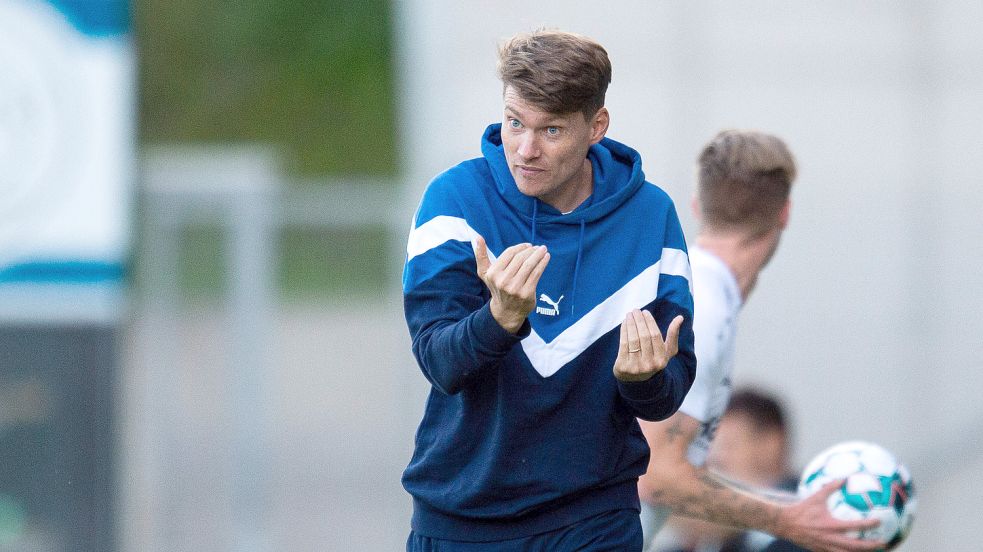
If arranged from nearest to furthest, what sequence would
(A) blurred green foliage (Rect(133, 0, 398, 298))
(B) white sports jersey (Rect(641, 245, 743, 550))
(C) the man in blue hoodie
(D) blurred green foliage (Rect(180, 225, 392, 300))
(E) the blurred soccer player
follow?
(C) the man in blue hoodie < (B) white sports jersey (Rect(641, 245, 743, 550)) < (E) the blurred soccer player < (D) blurred green foliage (Rect(180, 225, 392, 300)) < (A) blurred green foliage (Rect(133, 0, 398, 298))

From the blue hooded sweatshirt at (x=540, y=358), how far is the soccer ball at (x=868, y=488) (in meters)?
1.11

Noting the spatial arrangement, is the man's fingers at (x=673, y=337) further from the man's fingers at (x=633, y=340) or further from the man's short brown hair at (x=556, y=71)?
the man's short brown hair at (x=556, y=71)

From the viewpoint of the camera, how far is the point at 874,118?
9156 mm

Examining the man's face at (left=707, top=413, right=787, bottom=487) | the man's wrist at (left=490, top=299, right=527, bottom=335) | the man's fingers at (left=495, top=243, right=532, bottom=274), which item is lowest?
the man's face at (left=707, top=413, right=787, bottom=487)

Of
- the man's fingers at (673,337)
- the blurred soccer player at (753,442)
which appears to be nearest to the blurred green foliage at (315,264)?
the blurred soccer player at (753,442)

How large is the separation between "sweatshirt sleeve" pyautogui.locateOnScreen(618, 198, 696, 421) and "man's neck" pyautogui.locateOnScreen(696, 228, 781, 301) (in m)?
0.88

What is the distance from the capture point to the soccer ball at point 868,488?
4.10 meters

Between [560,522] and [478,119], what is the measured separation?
19.6 ft

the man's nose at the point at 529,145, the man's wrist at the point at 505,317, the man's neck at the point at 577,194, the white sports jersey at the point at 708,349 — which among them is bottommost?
the white sports jersey at the point at 708,349

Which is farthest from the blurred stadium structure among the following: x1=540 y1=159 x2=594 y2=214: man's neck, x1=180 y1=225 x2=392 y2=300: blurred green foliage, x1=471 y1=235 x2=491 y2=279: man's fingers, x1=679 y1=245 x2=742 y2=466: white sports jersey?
x1=471 y1=235 x2=491 y2=279: man's fingers

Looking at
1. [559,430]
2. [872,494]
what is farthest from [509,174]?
[872,494]

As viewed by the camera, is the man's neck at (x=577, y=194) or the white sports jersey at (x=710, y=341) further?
the white sports jersey at (x=710, y=341)

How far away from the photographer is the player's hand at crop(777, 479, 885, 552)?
4020mm

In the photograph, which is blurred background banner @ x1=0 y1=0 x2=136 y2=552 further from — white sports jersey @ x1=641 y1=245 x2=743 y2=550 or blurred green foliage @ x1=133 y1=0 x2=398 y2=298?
blurred green foliage @ x1=133 y1=0 x2=398 y2=298
